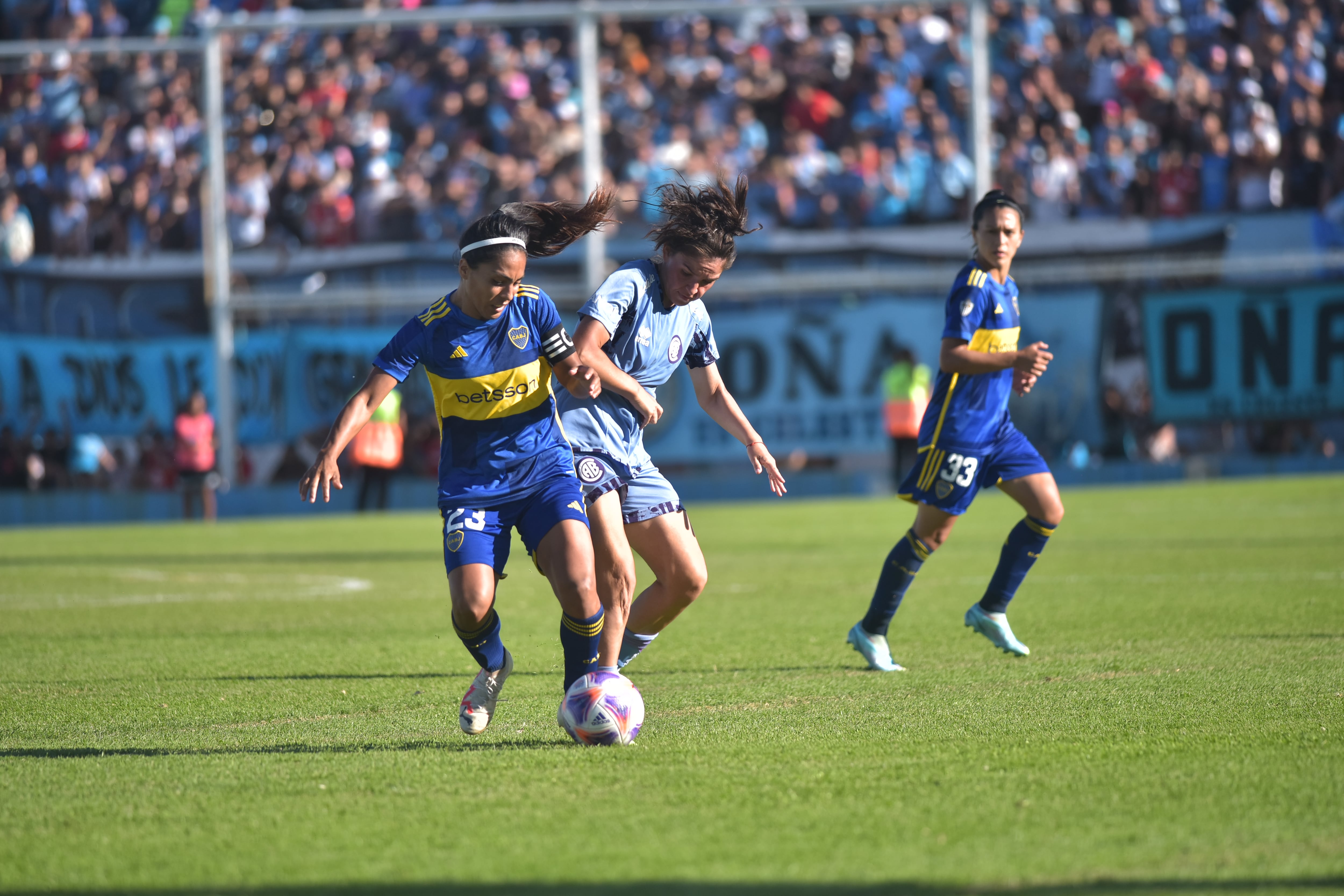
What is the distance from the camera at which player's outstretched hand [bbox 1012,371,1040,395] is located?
284 inches

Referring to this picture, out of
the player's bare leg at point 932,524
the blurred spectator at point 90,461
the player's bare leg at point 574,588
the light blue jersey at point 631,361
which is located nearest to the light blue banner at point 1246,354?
the player's bare leg at point 932,524

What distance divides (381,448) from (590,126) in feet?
18.1

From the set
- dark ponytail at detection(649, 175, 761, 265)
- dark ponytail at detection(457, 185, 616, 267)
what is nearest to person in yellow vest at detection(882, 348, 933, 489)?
dark ponytail at detection(649, 175, 761, 265)

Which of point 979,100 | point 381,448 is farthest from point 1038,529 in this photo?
point 979,100

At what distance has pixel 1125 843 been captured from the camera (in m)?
3.76

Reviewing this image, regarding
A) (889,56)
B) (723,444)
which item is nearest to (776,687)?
(723,444)

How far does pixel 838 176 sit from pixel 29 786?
19791mm

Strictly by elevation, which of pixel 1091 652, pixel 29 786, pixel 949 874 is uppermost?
pixel 949 874

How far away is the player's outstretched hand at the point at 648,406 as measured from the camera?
18.4ft

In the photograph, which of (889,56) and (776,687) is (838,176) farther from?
(776,687)

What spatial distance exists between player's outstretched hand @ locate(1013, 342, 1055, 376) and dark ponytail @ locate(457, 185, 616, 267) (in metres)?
2.12

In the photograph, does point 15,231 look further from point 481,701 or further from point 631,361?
point 481,701

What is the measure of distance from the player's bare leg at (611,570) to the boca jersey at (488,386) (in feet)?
0.88

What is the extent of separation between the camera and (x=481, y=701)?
5551mm
